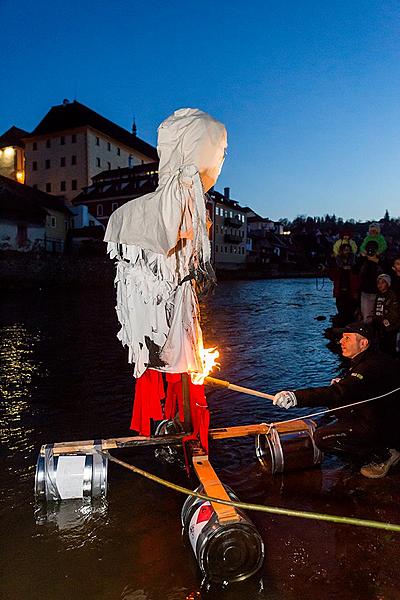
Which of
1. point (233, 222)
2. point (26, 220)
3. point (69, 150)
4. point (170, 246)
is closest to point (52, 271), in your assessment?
point (26, 220)

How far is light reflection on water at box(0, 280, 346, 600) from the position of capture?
2848 mm

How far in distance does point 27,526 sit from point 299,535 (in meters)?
2.12

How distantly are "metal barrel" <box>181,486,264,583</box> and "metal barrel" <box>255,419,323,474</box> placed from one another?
1.43 metres

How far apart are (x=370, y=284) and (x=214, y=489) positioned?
8.37 m

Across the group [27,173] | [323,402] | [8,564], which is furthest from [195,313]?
[27,173]

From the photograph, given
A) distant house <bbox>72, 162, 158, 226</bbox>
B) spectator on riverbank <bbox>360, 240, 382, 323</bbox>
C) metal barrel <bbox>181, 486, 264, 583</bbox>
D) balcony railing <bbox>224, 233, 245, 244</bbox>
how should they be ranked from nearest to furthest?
metal barrel <bbox>181, 486, 264, 583</bbox>
spectator on riverbank <bbox>360, 240, 382, 323</bbox>
distant house <bbox>72, 162, 158, 226</bbox>
balcony railing <bbox>224, 233, 245, 244</bbox>

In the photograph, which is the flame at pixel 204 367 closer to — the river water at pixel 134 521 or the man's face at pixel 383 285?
the river water at pixel 134 521

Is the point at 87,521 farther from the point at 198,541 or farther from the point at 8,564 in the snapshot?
the point at 198,541

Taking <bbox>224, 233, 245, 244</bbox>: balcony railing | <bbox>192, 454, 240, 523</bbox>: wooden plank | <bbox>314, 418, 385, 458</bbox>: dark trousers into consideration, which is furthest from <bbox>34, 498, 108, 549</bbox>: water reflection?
<bbox>224, 233, 245, 244</bbox>: balcony railing

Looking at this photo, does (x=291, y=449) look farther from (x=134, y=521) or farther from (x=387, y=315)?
(x=387, y=315)

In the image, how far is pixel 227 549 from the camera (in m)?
2.76

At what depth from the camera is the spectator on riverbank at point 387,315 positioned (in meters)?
8.09

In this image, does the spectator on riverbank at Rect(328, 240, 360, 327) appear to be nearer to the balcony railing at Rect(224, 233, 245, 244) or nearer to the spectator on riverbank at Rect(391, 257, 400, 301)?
the spectator on riverbank at Rect(391, 257, 400, 301)

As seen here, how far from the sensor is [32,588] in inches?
108
